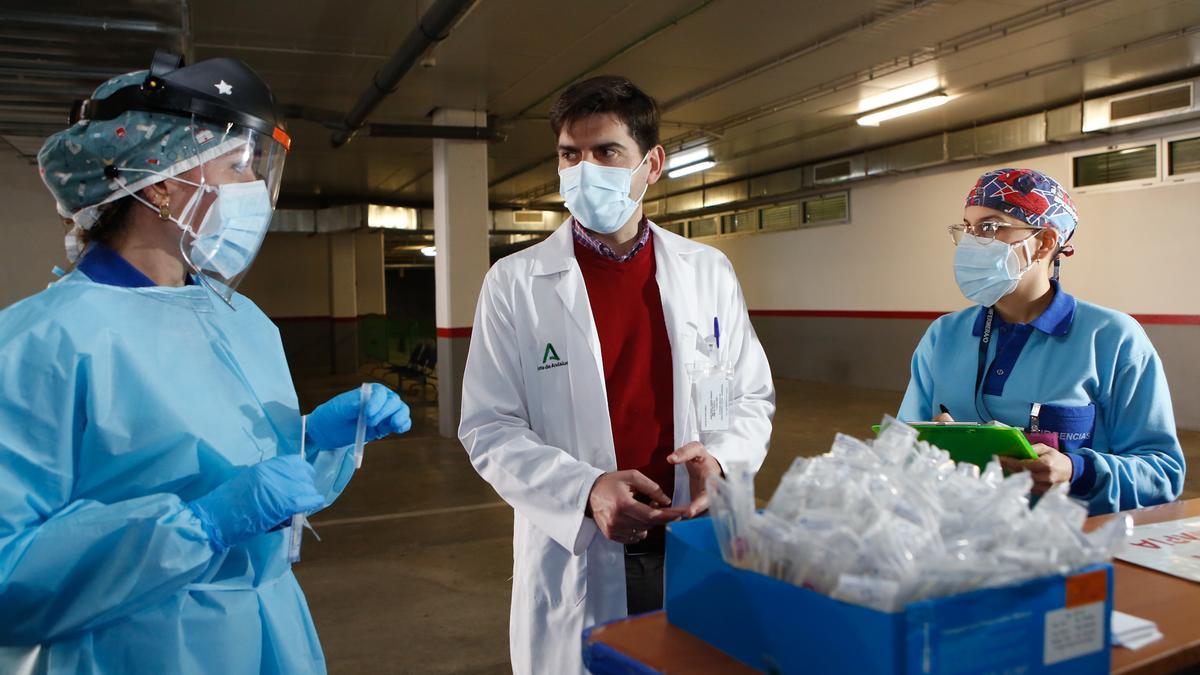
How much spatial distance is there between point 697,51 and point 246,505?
572 centimetres

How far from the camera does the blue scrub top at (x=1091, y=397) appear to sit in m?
1.52

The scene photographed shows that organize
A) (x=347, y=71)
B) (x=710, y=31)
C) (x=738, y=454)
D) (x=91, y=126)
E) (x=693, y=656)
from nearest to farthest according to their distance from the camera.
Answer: (x=693, y=656), (x=91, y=126), (x=738, y=454), (x=710, y=31), (x=347, y=71)

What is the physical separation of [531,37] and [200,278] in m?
4.80

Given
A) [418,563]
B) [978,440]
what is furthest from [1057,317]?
[418,563]

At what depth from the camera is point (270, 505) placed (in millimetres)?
1109

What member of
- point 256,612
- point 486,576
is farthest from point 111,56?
point 256,612

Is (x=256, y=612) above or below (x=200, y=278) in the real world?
below

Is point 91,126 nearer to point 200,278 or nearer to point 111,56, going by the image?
point 200,278

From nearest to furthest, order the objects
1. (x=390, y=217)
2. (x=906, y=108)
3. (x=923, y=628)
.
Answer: (x=923, y=628)
(x=906, y=108)
(x=390, y=217)

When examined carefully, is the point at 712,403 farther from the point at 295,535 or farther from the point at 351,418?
the point at 295,535

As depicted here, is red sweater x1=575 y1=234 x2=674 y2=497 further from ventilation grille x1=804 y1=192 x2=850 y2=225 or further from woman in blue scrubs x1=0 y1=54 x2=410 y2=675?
ventilation grille x1=804 y1=192 x2=850 y2=225

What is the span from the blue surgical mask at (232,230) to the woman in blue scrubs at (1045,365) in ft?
4.42

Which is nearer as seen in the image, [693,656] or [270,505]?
[693,656]

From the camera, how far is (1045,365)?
1703mm
